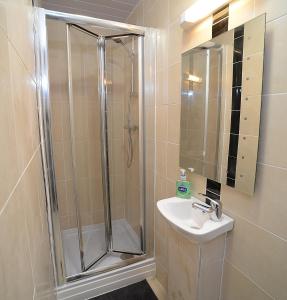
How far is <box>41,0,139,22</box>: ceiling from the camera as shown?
186cm

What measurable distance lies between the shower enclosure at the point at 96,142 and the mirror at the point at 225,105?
0.56 meters

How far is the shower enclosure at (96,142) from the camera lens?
170cm

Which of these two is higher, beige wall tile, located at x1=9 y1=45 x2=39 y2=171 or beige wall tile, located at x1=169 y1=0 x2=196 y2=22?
beige wall tile, located at x1=169 y1=0 x2=196 y2=22

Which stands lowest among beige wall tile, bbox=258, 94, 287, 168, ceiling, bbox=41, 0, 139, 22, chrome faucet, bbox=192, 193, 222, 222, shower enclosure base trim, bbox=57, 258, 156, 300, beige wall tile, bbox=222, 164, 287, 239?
shower enclosure base trim, bbox=57, 258, 156, 300

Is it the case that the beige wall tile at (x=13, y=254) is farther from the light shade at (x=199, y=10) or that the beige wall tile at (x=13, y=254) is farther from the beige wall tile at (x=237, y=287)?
the light shade at (x=199, y=10)

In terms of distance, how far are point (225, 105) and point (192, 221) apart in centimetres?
76

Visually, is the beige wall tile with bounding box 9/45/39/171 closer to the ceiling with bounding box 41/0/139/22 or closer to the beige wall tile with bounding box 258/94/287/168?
the beige wall tile with bounding box 258/94/287/168

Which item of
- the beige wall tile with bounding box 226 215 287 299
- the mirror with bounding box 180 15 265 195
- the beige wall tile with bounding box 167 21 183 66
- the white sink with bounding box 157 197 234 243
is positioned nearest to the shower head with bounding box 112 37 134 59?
the beige wall tile with bounding box 167 21 183 66

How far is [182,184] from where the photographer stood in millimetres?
1361

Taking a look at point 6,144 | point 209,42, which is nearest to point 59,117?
point 209,42

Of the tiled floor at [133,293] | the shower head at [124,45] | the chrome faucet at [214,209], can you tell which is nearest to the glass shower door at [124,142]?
the shower head at [124,45]

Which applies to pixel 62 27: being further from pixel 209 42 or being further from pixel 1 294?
pixel 1 294

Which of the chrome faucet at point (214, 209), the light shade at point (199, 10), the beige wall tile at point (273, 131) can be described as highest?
the light shade at point (199, 10)

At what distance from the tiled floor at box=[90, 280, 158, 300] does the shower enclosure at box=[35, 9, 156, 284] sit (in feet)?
0.61
